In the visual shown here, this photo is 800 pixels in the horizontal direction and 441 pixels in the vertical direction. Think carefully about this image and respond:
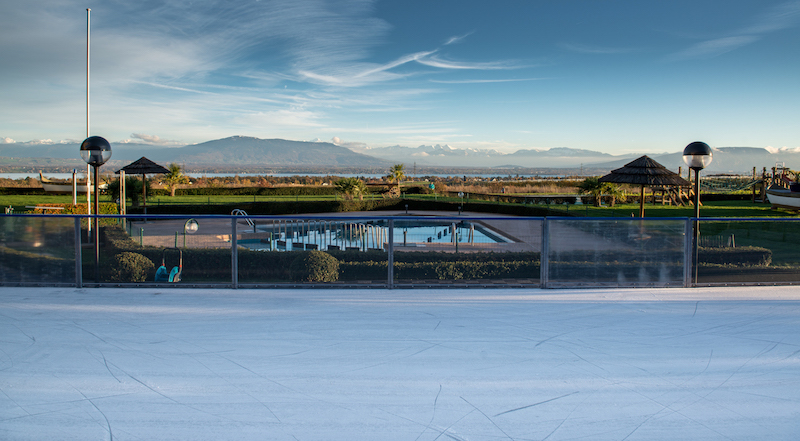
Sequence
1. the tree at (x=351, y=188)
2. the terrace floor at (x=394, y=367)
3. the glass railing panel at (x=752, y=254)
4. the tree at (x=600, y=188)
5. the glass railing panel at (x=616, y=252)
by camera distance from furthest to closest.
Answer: the tree at (x=351, y=188) < the tree at (x=600, y=188) < the glass railing panel at (x=752, y=254) < the glass railing panel at (x=616, y=252) < the terrace floor at (x=394, y=367)

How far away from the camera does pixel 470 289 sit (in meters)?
6.80

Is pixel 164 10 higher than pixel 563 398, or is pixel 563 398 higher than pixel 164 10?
pixel 164 10

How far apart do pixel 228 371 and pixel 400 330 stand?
5.89 ft

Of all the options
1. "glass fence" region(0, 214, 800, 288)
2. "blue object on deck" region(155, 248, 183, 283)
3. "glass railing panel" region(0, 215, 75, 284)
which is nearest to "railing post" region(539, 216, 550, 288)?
"glass fence" region(0, 214, 800, 288)

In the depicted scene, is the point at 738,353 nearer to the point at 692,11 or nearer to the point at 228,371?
the point at 228,371

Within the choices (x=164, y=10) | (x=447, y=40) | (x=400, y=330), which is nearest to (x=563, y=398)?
(x=400, y=330)

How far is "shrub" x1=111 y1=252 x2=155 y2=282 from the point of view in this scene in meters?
6.74

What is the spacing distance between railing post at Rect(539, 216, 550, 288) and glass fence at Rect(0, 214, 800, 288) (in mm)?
15

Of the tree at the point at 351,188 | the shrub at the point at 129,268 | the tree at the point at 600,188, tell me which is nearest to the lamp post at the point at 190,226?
the shrub at the point at 129,268

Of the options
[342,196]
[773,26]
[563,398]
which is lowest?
[563,398]

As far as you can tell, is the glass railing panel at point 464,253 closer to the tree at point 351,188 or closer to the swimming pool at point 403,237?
the swimming pool at point 403,237

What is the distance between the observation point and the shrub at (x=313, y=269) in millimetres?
6812

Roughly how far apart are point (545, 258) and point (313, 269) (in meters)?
3.38

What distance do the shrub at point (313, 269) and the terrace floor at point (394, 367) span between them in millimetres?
509
